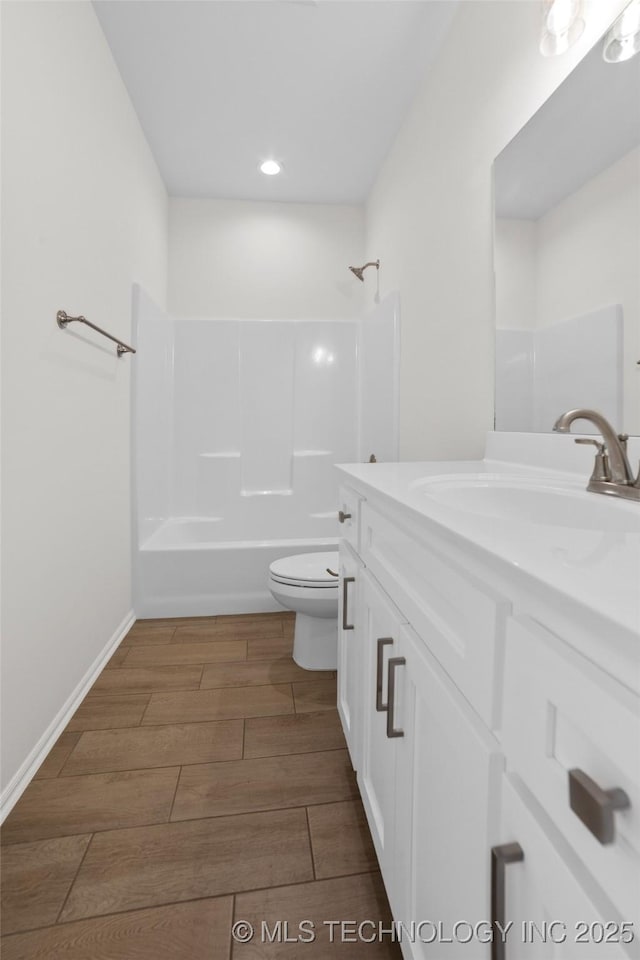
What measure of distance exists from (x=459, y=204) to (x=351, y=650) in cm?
156

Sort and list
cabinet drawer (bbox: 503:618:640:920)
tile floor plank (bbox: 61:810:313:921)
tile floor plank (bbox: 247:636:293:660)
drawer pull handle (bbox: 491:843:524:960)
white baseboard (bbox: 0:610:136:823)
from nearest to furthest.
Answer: cabinet drawer (bbox: 503:618:640:920), drawer pull handle (bbox: 491:843:524:960), tile floor plank (bbox: 61:810:313:921), white baseboard (bbox: 0:610:136:823), tile floor plank (bbox: 247:636:293:660)

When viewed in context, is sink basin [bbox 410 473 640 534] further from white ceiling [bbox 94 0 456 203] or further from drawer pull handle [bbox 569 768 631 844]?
white ceiling [bbox 94 0 456 203]

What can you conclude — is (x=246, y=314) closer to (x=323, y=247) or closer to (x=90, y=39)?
(x=323, y=247)

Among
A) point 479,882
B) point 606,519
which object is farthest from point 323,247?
point 479,882

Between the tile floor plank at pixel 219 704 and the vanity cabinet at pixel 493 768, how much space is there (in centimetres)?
79

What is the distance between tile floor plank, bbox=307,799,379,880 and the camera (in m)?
1.06

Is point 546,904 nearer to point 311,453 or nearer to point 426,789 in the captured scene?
point 426,789

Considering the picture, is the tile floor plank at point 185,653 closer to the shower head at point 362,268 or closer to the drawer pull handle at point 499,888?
the drawer pull handle at point 499,888

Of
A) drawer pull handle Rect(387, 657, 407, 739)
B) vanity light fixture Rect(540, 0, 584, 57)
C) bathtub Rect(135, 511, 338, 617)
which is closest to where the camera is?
drawer pull handle Rect(387, 657, 407, 739)

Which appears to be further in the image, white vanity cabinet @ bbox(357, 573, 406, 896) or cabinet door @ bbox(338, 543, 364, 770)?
cabinet door @ bbox(338, 543, 364, 770)

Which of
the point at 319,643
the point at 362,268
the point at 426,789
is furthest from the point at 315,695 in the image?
the point at 362,268

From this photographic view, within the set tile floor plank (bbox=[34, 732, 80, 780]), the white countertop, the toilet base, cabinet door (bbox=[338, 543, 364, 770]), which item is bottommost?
tile floor plank (bbox=[34, 732, 80, 780])

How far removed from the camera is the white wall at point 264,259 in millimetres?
3178

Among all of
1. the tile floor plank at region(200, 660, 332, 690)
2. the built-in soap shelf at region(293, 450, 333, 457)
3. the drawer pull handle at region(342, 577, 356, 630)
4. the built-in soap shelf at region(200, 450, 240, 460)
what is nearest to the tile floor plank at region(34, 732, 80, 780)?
the tile floor plank at region(200, 660, 332, 690)
